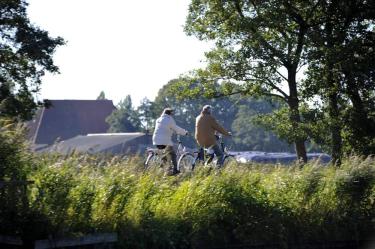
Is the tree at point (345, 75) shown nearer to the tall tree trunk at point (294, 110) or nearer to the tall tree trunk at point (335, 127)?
the tall tree trunk at point (335, 127)

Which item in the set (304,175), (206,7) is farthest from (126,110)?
(304,175)

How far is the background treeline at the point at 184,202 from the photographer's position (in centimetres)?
1027

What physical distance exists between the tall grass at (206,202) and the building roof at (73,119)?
3508 inches

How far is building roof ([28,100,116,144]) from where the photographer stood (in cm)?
10488

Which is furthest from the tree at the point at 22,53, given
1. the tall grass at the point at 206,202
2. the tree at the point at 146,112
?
the tree at the point at 146,112

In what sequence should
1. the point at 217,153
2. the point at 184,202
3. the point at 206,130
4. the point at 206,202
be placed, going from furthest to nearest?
the point at 206,130, the point at 217,153, the point at 206,202, the point at 184,202

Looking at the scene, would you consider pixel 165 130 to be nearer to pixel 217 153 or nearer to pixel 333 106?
pixel 217 153

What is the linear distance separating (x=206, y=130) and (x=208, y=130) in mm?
49

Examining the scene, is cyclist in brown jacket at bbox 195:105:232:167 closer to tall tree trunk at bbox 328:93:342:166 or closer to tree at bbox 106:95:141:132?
tall tree trunk at bbox 328:93:342:166

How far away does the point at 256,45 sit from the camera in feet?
79.8

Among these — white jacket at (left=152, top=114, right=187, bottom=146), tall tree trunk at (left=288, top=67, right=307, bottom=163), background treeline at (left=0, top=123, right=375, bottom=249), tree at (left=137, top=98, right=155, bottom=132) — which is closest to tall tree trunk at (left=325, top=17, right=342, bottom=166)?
tall tree trunk at (left=288, top=67, right=307, bottom=163)

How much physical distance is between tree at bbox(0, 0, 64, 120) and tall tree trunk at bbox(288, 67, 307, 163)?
13083mm

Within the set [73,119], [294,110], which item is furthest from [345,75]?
[73,119]

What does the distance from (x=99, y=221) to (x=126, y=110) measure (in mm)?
92027
